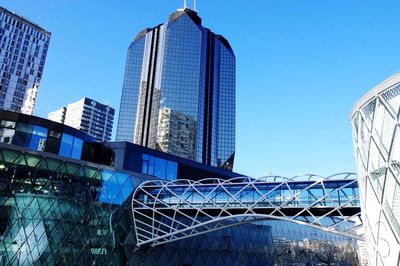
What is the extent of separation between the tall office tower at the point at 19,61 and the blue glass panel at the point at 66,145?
96.7 meters

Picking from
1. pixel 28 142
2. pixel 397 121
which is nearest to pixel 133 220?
pixel 28 142

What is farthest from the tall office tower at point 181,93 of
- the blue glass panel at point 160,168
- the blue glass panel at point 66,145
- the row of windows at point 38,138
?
the row of windows at point 38,138

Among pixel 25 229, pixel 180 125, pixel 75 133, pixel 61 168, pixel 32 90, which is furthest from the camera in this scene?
pixel 32 90

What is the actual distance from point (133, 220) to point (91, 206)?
5.32 meters

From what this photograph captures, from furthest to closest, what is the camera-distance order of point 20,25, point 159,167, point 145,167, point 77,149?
point 20,25 < point 159,167 < point 145,167 < point 77,149

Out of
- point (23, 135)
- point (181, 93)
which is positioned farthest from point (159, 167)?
point (181, 93)

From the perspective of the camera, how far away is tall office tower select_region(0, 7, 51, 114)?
124m

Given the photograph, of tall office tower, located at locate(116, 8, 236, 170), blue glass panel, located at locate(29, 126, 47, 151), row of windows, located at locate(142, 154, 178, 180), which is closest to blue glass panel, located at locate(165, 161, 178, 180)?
row of windows, located at locate(142, 154, 178, 180)

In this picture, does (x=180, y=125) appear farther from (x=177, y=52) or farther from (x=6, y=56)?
(x=6, y=56)

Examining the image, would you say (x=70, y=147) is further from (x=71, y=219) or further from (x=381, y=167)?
(x=381, y=167)

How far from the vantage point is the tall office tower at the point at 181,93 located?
114 m

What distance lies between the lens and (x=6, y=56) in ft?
411

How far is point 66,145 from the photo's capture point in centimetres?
3256

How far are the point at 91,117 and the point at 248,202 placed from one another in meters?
168
